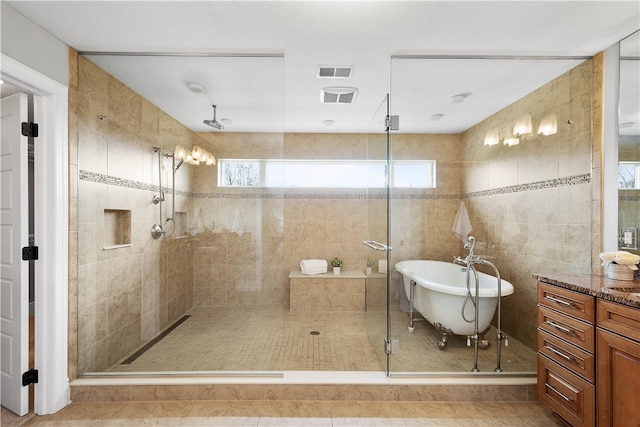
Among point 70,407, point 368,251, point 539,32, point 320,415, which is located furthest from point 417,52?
point 70,407

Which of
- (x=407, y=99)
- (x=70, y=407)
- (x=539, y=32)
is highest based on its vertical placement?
(x=539, y=32)

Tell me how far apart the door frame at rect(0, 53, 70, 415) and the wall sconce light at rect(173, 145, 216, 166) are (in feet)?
2.51

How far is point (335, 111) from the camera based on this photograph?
3520 millimetres

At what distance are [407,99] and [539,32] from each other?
941mm

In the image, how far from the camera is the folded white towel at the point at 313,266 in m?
4.20

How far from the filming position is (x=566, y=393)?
1.86 metres

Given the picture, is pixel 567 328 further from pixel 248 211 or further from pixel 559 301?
pixel 248 211

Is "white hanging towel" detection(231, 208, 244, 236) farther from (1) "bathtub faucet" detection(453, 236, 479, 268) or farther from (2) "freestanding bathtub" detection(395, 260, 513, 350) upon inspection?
(1) "bathtub faucet" detection(453, 236, 479, 268)

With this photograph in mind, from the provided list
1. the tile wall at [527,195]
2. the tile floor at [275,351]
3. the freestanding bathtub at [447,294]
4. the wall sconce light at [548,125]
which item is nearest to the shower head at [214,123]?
the tile floor at [275,351]

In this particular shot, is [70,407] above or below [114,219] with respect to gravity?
below

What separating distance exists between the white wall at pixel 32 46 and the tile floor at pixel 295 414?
2.25 m

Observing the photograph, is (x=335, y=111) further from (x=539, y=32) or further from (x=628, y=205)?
(x=628, y=205)

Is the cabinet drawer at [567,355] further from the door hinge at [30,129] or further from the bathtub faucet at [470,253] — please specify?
the door hinge at [30,129]

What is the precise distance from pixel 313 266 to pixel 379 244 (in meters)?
1.49
